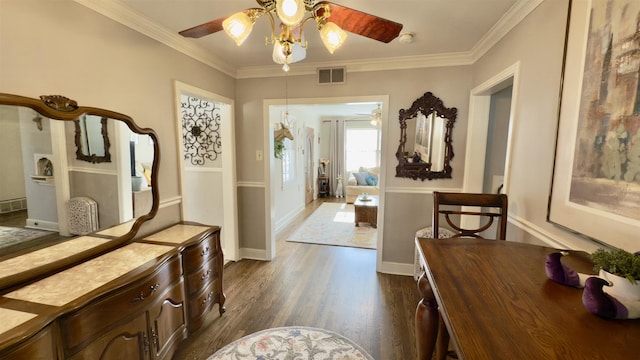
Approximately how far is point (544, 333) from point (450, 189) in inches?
95.9

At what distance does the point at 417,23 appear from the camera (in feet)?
6.79

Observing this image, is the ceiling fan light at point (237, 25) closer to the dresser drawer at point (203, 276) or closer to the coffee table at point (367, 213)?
the dresser drawer at point (203, 276)

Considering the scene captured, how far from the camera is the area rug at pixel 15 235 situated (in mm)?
1333

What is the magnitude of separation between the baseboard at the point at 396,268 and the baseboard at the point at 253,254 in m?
1.49

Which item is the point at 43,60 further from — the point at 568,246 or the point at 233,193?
the point at 568,246

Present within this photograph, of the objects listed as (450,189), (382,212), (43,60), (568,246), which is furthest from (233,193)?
(568,246)

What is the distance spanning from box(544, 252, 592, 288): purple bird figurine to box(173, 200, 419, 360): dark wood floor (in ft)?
4.34

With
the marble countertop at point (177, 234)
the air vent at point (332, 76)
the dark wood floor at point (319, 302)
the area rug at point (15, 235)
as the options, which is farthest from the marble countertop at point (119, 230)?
the air vent at point (332, 76)

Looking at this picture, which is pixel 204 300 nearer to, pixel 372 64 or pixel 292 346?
pixel 292 346

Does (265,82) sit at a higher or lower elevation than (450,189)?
higher

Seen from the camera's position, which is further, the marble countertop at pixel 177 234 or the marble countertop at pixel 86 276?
the marble countertop at pixel 177 234

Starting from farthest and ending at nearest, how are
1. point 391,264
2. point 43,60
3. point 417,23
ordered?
1. point 391,264
2. point 417,23
3. point 43,60

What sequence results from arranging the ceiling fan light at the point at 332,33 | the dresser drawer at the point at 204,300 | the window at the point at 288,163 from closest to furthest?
1. the ceiling fan light at the point at 332,33
2. the dresser drawer at the point at 204,300
3. the window at the point at 288,163

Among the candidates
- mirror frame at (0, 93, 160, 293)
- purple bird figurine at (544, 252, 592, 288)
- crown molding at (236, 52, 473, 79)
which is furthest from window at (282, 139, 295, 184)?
purple bird figurine at (544, 252, 592, 288)
